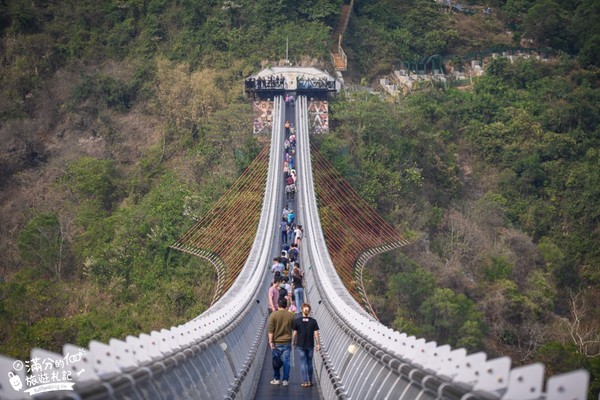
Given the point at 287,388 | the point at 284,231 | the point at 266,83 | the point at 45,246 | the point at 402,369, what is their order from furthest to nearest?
the point at 266,83 → the point at 45,246 → the point at 284,231 → the point at 287,388 → the point at 402,369

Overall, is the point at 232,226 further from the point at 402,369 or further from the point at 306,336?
the point at 402,369

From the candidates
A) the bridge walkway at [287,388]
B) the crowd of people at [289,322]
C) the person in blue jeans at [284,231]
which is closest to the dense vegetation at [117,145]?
the person in blue jeans at [284,231]

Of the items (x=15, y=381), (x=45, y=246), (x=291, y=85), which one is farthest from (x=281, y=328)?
(x=291, y=85)

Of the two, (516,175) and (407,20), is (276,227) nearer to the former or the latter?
(516,175)

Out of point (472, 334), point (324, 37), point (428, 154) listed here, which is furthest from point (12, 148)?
point (472, 334)

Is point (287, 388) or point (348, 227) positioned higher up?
point (287, 388)

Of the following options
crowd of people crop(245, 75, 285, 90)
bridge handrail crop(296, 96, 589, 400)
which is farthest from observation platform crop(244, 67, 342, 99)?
bridge handrail crop(296, 96, 589, 400)

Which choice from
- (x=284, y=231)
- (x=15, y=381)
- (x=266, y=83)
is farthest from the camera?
(x=266, y=83)

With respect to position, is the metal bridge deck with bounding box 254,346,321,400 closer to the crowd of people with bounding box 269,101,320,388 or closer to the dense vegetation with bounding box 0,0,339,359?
the crowd of people with bounding box 269,101,320,388
